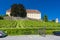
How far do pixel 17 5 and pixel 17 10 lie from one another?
10.3ft

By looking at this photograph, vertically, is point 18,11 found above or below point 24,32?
above

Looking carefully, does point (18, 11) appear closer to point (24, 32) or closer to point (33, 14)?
point (24, 32)

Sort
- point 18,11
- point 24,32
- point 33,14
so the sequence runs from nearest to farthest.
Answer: point 24,32 → point 18,11 → point 33,14

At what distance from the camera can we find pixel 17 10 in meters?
76.8

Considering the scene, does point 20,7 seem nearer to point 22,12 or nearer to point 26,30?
point 22,12

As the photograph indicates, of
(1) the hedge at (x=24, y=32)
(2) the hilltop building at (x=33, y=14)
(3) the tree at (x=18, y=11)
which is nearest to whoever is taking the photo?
(1) the hedge at (x=24, y=32)

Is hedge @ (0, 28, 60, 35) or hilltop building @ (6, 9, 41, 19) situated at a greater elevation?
hilltop building @ (6, 9, 41, 19)

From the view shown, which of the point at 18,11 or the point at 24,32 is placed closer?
the point at 24,32

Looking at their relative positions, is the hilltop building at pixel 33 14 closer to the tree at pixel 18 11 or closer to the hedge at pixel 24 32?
the tree at pixel 18 11

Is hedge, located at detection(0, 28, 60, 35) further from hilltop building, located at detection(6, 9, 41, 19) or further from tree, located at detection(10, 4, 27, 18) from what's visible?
hilltop building, located at detection(6, 9, 41, 19)

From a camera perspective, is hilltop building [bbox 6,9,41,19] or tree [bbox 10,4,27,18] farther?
hilltop building [bbox 6,9,41,19]

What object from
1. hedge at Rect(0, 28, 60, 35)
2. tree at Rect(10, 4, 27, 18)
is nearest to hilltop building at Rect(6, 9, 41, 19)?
tree at Rect(10, 4, 27, 18)

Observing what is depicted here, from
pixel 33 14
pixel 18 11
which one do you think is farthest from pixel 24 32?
pixel 33 14

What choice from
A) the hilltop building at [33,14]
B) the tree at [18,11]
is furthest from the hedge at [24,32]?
the hilltop building at [33,14]
